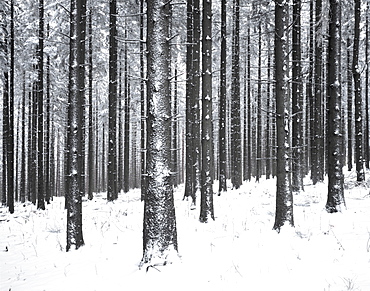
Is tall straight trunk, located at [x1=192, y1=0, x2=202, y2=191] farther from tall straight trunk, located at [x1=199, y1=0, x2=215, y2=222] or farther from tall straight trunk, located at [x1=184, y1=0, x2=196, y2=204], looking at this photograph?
tall straight trunk, located at [x1=199, y1=0, x2=215, y2=222]

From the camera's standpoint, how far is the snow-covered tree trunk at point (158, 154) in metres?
5.63

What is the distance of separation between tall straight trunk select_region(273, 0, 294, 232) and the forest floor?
41 cm

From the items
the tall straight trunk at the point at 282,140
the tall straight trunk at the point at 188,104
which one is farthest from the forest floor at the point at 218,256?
the tall straight trunk at the point at 188,104

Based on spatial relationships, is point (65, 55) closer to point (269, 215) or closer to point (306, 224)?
point (269, 215)

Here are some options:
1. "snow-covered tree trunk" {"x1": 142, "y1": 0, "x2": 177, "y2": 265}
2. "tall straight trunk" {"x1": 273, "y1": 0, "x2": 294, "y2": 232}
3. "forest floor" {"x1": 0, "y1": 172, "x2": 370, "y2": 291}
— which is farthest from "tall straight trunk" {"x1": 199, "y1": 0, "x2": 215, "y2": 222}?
"snow-covered tree trunk" {"x1": 142, "y1": 0, "x2": 177, "y2": 265}

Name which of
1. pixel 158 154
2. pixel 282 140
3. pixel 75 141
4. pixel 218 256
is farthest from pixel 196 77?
pixel 218 256

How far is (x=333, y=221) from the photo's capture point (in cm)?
856

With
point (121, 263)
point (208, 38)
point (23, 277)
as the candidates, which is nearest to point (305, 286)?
point (121, 263)

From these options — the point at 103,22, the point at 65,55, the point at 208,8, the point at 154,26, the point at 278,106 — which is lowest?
the point at 278,106

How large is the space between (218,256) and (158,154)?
248 cm

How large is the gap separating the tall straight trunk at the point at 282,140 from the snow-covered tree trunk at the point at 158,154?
3.47 meters

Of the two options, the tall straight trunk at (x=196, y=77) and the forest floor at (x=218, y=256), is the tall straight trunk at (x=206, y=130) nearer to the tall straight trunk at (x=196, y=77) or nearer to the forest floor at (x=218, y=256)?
the forest floor at (x=218, y=256)

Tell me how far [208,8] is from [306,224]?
727 cm

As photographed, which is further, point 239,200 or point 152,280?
point 239,200
